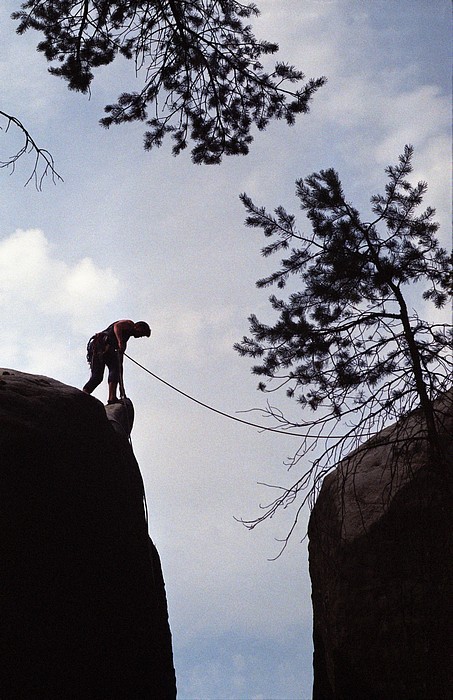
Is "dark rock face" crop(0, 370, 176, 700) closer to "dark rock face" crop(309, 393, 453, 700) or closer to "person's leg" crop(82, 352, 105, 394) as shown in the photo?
"dark rock face" crop(309, 393, 453, 700)

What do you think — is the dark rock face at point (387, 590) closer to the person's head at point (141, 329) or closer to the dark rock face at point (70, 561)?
the dark rock face at point (70, 561)

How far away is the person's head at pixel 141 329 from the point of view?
10266mm

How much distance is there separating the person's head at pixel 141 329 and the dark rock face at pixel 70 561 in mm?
2437

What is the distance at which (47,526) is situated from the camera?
19.6 ft

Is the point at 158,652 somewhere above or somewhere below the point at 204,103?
below

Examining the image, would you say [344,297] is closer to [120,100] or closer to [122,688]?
[120,100]

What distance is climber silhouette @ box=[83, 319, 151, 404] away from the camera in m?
10.3

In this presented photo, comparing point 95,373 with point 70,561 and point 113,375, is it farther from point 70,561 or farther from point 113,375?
point 70,561

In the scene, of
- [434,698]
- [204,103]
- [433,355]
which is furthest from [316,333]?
[434,698]

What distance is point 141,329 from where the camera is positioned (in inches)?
404

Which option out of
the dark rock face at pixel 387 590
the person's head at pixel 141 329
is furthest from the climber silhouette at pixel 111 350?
the dark rock face at pixel 387 590

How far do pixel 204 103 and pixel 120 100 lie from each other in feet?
2.96

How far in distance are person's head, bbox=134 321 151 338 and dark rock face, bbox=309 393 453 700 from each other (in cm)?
407

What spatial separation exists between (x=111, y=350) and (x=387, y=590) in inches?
217
